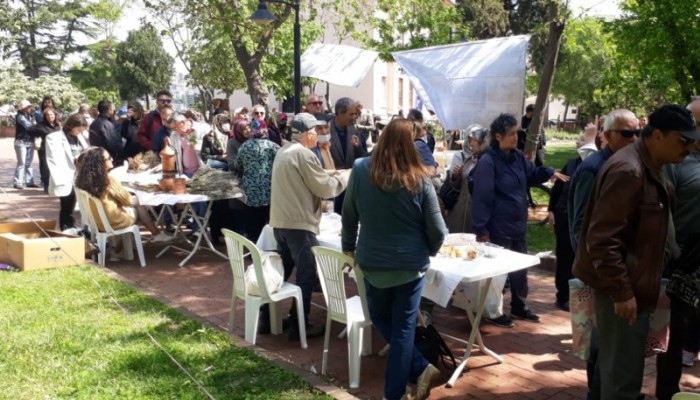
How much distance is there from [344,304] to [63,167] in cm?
592

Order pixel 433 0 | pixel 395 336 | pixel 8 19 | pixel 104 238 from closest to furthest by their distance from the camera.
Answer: pixel 395 336, pixel 104 238, pixel 433 0, pixel 8 19

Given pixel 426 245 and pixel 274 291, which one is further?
pixel 274 291

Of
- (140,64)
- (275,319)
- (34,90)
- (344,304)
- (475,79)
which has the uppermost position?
(140,64)

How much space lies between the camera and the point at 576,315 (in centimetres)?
357

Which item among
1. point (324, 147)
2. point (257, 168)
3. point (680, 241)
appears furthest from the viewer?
point (257, 168)

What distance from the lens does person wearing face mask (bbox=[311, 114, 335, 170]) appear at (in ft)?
21.7

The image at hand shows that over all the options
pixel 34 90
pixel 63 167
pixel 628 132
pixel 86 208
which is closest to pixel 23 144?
pixel 63 167

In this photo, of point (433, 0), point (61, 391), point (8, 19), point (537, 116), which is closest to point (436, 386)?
point (61, 391)

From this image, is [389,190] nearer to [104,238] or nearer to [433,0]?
[104,238]

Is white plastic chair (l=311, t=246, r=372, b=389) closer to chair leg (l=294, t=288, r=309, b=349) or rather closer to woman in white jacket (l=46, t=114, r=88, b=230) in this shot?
chair leg (l=294, t=288, r=309, b=349)

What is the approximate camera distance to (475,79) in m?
8.05

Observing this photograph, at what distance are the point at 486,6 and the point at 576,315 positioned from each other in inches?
1212

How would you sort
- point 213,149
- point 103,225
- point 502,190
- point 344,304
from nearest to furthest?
point 344,304
point 502,190
point 103,225
point 213,149

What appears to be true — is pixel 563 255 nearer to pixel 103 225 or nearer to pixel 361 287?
pixel 361 287
